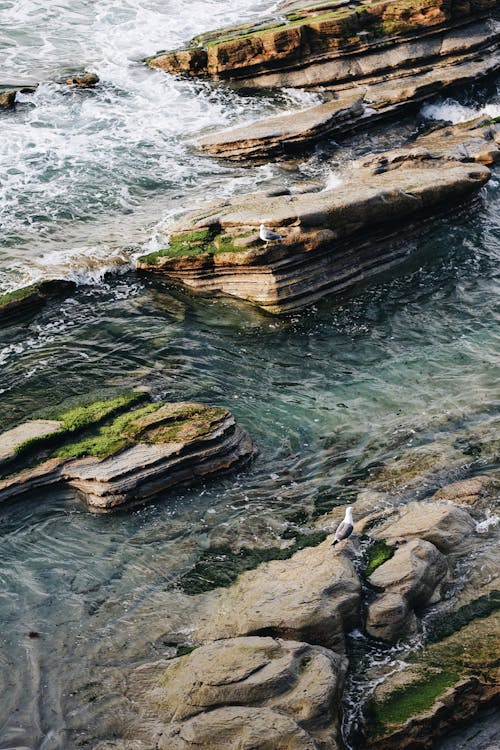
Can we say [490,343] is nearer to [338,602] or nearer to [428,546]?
[428,546]

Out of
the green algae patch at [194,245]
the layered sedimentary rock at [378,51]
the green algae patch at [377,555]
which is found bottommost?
the green algae patch at [377,555]

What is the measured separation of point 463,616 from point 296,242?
981cm

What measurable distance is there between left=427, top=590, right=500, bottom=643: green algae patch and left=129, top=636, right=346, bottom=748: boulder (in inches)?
56.6

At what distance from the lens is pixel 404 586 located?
10.3m

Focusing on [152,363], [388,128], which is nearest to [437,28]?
[388,128]

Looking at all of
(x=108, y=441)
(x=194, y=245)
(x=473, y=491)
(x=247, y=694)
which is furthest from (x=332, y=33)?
(x=247, y=694)

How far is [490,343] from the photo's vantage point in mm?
17109

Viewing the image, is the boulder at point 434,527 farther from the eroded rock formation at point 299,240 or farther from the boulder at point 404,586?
the eroded rock formation at point 299,240

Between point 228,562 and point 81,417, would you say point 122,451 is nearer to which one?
point 81,417

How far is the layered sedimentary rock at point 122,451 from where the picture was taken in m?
12.9

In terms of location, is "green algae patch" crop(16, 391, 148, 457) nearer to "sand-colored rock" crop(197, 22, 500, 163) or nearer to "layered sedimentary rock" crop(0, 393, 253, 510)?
"layered sedimentary rock" crop(0, 393, 253, 510)

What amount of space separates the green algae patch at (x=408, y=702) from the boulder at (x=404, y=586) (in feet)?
2.55

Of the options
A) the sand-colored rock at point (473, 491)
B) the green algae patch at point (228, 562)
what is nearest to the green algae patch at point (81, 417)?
the green algae patch at point (228, 562)

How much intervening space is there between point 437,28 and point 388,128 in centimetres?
441
